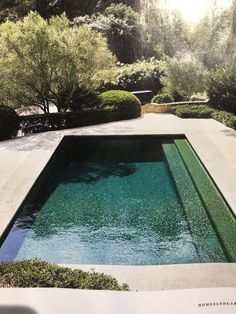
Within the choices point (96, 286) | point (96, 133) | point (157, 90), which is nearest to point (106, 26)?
point (157, 90)

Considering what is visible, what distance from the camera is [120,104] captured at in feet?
58.0

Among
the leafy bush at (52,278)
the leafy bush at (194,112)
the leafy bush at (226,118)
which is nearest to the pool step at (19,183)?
the leafy bush at (52,278)

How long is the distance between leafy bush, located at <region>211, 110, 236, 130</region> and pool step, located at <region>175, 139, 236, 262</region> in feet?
14.3

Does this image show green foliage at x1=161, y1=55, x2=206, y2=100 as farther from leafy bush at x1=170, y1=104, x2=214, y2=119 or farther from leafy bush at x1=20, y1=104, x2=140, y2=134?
leafy bush at x1=20, y1=104, x2=140, y2=134

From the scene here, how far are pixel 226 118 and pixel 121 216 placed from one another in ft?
30.0

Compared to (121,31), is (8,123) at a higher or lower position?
lower

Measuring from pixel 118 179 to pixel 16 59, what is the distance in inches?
269

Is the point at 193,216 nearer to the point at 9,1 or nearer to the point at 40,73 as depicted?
the point at 40,73

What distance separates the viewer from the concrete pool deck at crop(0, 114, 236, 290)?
202 inches

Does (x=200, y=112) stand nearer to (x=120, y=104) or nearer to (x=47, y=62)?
(x=120, y=104)

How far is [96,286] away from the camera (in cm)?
417

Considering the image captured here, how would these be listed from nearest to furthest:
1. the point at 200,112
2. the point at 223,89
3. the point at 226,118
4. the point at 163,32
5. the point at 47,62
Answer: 1. the point at 47,62
2. the point at 226,118
3. the point at 200,112
4. the point at 223,89
5. the point at 163,32

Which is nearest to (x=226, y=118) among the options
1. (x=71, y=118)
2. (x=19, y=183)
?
(x=71, y=118)

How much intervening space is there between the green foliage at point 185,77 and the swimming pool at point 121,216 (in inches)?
397
